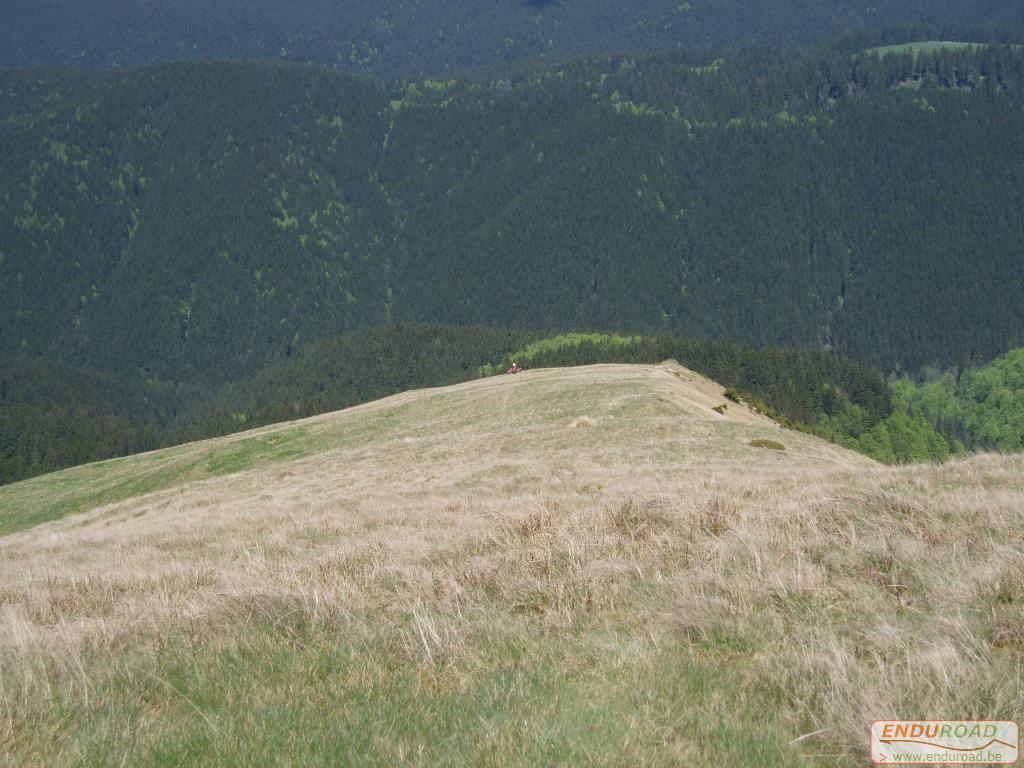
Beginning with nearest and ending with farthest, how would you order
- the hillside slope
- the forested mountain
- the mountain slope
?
1. the hillside slope
2. the mountain slope
3. the forested mountain

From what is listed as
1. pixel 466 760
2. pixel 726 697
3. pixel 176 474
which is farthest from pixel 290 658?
pixel 176 474

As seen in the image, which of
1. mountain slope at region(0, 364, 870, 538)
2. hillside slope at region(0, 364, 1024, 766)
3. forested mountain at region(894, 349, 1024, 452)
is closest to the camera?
hillside slope at region(0, 364, 1024, 766)

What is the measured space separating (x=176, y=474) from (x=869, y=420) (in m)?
96.1

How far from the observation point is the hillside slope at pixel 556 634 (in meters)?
5.75

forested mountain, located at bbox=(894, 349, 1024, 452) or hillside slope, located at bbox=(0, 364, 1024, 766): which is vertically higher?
hillside slope, located at bbox=(0, 364, 1024, 766)

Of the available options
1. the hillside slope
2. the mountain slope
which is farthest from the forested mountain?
the hillside slope

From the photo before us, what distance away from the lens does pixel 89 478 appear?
66.9 m

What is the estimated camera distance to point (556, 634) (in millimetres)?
7562

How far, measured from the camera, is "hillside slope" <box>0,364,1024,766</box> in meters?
5.75

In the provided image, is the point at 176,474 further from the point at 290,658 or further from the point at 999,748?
the point at 999,748

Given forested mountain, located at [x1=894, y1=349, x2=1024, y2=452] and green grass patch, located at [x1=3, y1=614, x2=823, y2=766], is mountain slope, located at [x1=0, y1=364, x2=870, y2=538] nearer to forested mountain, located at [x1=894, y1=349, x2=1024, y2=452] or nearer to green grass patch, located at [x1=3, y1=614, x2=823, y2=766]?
green grass patch, located at [x1=3, y1=614, x2=823, y2=766]

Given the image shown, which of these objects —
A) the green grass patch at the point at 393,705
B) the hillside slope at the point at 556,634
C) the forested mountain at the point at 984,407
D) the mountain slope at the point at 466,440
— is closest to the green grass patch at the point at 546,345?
the forested mountain at the point at 984,407

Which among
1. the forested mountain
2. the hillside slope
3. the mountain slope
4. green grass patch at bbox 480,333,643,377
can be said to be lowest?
the forested mountain

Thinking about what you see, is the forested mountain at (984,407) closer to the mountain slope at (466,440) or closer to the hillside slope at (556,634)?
the mountain slope at (466,440)
